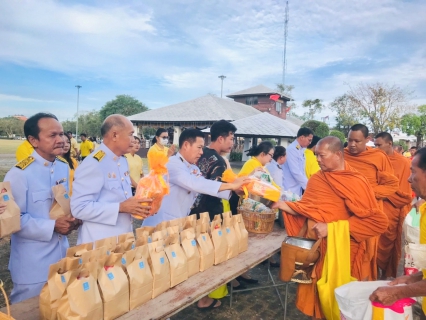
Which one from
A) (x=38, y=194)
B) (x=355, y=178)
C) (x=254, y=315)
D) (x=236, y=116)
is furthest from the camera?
(x=236, y=116)

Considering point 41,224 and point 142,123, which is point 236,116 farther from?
point 41,224

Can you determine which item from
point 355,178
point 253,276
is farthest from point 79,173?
point 253,276

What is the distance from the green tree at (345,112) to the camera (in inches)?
1021

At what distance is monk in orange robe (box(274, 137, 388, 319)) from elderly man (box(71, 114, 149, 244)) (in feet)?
4.58

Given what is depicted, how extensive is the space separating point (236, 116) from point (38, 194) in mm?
21547

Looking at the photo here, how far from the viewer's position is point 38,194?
6.47 ft

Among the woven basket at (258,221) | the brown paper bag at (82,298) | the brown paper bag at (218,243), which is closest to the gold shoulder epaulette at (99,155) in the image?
the brown paper bag at (82,298)

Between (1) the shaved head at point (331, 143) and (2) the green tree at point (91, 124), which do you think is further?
(2) the green tree at point (91, 124)

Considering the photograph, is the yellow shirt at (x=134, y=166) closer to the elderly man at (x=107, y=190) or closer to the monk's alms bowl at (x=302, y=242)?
the elderly man at (x=107, y=190)

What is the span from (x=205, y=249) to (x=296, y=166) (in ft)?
10.8

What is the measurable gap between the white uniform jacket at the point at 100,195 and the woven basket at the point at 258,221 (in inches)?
58.2

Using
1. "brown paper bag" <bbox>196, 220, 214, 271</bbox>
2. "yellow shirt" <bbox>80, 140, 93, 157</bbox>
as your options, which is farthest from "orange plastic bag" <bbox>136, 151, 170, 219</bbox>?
"yellow shirt" <bbox>80, 140, 93, 157</bbox>

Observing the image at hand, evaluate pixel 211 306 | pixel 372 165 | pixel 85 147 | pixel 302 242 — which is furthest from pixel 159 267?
pixel 85 147

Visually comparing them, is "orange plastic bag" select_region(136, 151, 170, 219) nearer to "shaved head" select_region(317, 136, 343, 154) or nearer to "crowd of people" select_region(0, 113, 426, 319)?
"crowd of people" select_region(0, 113, 426, 319)
